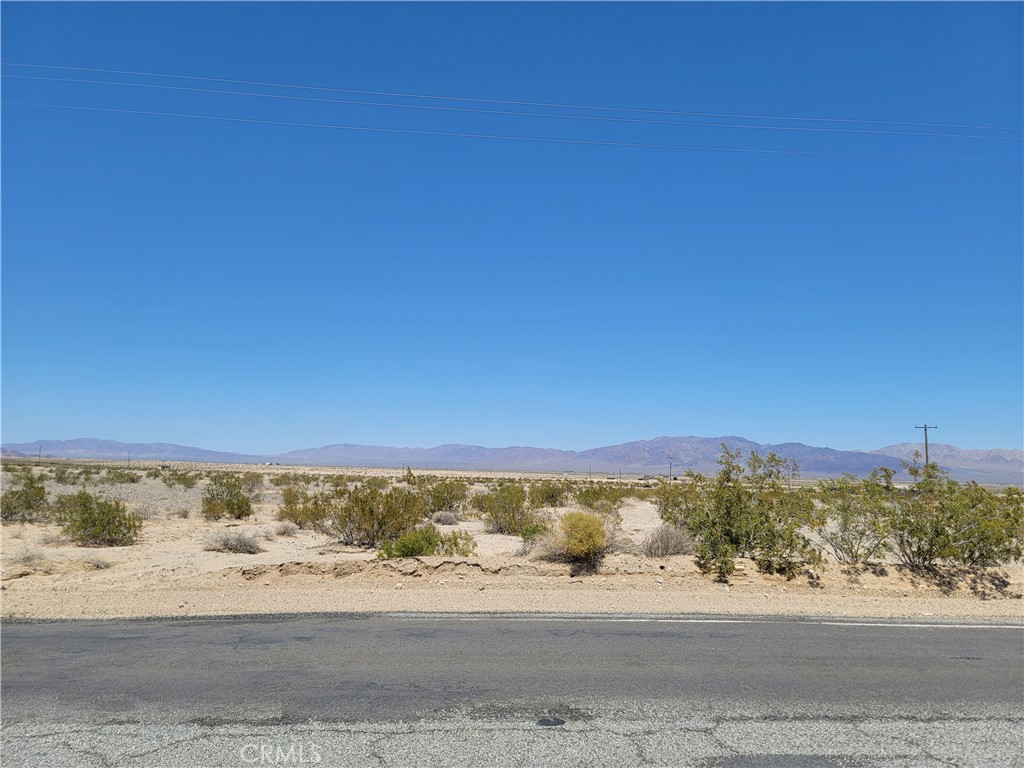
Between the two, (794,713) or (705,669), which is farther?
(705,669)

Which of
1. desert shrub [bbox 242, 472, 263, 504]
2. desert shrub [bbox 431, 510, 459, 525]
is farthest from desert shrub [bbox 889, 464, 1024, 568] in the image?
desert shrub [bbox 242, 472, 263, 504]

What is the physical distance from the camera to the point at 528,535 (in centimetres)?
1755

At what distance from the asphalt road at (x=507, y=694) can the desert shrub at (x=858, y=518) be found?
15.0 feet

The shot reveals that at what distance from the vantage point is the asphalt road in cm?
521

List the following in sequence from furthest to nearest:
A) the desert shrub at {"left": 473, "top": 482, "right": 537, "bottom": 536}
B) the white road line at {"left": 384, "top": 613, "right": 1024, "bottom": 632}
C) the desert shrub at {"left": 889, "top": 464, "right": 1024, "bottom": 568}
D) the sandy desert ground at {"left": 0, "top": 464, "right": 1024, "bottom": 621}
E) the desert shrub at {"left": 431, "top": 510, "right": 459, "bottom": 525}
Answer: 1. the desert shrub at {"left": 431, "top": 510, "right": 459, "bottom": 525}
2. the desert shrub at {"left": 473, "top": 482, "right": 537, "bottom": 536}
3. the desert shrub at {"left": 889, "top": 464, "right": 1024, "bottom": 568}
4. the sandy desert ground at {"left": 0, "top": 464, "right": 1024, "bottom": 621}
5. the white road line at {"left": 384, "top": 613, "right": 1024, "bottom": 632}

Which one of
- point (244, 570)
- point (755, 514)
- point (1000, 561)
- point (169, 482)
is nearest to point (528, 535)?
point (755, 514)

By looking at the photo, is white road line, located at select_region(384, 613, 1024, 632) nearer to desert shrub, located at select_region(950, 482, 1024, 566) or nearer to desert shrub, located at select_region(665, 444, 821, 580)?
desert shrub, located at select_region(665, 444, 821, 580)

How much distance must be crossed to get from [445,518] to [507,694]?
71.9 ft

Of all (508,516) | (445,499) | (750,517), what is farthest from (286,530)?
(750,517)

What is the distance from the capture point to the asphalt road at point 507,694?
5.21m

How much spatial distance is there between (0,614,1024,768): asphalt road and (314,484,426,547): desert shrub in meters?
10.3

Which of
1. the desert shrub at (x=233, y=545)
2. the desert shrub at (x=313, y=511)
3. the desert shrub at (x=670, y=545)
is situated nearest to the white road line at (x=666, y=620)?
the desert shrub at (x=670, y=545)

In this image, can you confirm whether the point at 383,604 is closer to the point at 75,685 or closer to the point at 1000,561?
the point at 75,685

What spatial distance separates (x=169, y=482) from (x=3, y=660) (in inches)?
1972
